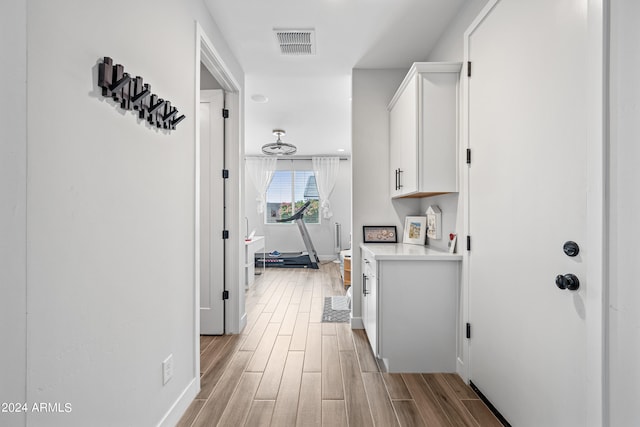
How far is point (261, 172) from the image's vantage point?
25.8ft

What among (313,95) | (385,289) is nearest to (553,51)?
(385,289)

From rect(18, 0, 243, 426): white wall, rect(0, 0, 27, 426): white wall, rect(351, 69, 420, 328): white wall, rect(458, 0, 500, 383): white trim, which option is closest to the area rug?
rect(351, 69, 420, 328): white wall

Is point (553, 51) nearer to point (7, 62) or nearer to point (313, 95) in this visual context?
point (7, 62)

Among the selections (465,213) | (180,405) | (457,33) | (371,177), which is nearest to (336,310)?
(371,177)

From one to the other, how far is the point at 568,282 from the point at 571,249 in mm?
127

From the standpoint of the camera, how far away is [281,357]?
2.50 m

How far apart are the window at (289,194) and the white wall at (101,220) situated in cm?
617

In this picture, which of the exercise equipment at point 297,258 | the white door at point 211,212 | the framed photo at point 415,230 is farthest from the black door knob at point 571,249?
the exercise equipment at point 297,258

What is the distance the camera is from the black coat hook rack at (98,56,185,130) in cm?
112

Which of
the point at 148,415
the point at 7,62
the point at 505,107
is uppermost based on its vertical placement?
the point at 505,107

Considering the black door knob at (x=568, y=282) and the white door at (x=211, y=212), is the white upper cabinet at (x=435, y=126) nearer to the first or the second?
the black door knob at (x=568, y=282)

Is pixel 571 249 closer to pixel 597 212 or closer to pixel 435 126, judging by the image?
pixel 597 212

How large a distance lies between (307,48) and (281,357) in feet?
8.43

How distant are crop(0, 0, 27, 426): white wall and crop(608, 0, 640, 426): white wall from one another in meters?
1.71
